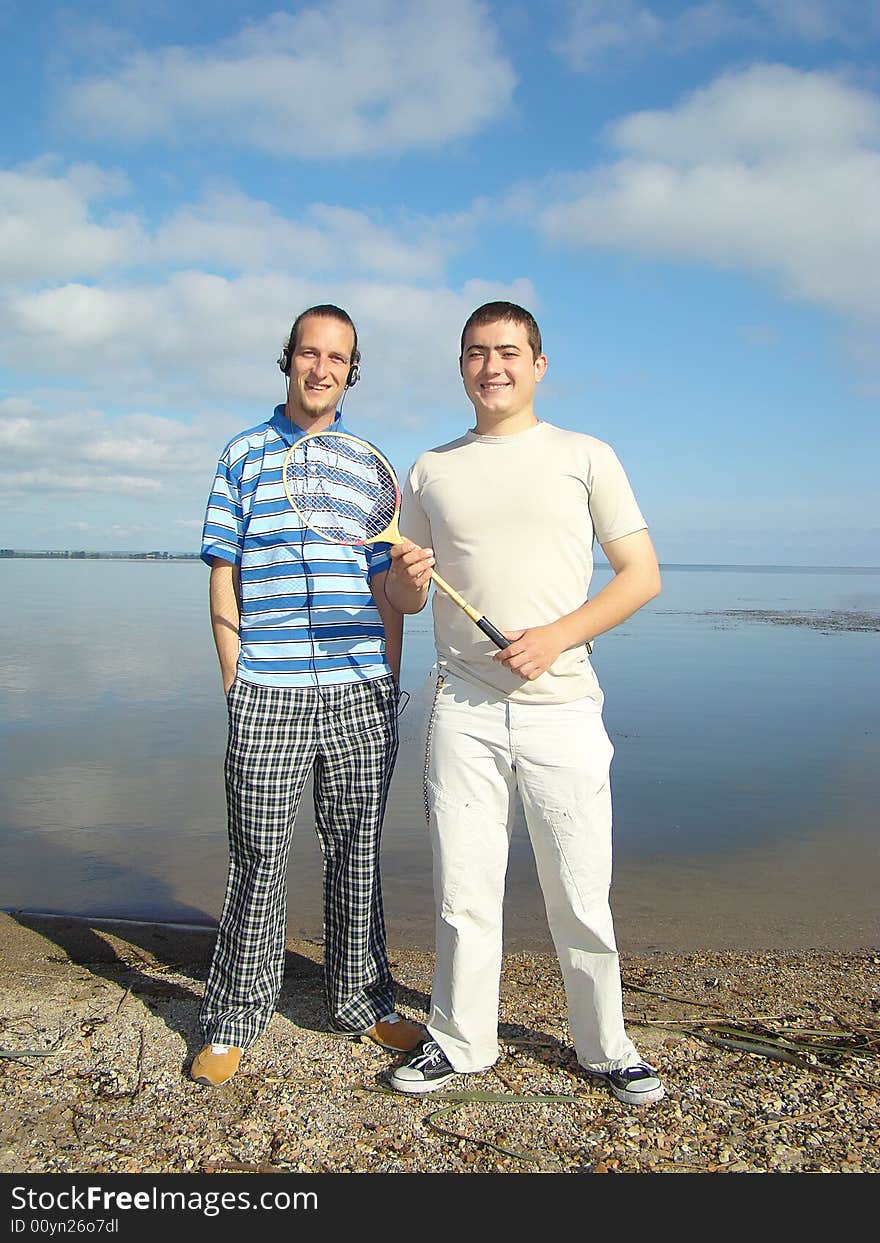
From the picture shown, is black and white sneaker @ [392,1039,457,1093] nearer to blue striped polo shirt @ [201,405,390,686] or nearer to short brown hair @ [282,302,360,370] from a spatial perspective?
blue striped polo shirt @ [201,405,390,686]

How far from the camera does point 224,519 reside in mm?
3873

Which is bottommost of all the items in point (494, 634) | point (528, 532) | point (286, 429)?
point (494, 634)

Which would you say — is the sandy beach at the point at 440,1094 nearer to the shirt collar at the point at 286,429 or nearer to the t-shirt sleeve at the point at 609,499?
the t-shirt sleeve at the point at 609,499

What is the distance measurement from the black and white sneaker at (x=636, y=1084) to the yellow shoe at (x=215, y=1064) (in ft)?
4.84

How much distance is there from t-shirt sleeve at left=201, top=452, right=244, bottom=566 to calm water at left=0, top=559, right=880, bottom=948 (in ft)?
10.3

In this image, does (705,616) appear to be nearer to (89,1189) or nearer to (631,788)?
(631,788)

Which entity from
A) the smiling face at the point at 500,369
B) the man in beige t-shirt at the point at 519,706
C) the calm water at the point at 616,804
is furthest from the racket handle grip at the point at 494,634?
the calm water at the point at 616,804

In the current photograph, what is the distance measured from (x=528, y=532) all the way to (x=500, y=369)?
2.13 feet

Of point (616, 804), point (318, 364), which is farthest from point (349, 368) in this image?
point (616, 804)

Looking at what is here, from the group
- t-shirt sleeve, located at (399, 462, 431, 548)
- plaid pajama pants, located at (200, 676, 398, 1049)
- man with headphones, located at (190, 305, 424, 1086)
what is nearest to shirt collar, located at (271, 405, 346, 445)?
man with headphones, located at (190, 305, 424, 1086)

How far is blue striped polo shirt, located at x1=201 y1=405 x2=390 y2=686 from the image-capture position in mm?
3836

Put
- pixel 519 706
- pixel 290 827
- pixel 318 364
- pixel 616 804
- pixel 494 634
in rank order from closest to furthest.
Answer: pixel 494 634 → pixel 519 706 → pixel 318 364 → pixel 290 827 → pixel 616 804

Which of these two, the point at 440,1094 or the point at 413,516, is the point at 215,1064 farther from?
the point at 413,516

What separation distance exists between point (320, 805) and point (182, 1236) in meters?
1.57
